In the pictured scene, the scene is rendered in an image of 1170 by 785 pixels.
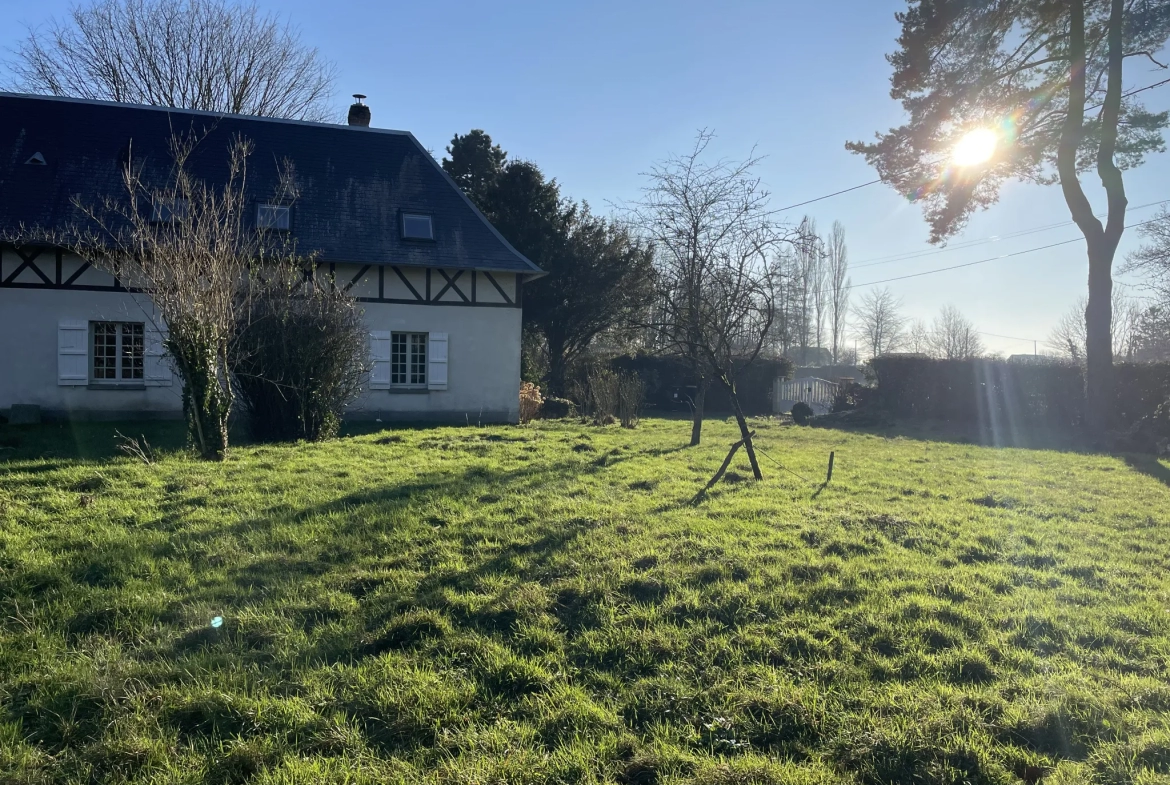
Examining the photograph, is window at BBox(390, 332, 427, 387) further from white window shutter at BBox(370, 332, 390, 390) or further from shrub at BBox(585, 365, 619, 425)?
shrub at BBox(585, 365, 619, 425)

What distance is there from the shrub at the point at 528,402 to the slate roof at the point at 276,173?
9.53 ft

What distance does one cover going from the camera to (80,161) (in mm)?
13898

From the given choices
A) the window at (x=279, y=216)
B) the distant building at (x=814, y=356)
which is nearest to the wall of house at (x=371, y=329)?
the window at (x=279, y=216)

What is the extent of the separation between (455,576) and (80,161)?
558 inches

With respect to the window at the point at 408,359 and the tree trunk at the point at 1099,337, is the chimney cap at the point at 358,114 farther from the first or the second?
the tree trunk at the point at 1099,337

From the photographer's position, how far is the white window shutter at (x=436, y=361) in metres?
14.7

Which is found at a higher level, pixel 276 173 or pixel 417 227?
pixel 276 173

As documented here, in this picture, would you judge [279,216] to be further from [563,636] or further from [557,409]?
[563,636]

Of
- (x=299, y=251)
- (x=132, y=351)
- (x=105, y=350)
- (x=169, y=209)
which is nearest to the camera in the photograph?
(x=169, y=209)

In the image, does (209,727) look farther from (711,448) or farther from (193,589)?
(711,448)

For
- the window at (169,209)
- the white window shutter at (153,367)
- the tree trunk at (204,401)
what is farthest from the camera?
the white window shutter at (153,367)

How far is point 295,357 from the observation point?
9711 millimetres

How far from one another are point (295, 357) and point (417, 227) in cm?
599

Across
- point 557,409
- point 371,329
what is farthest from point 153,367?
point 557,409
